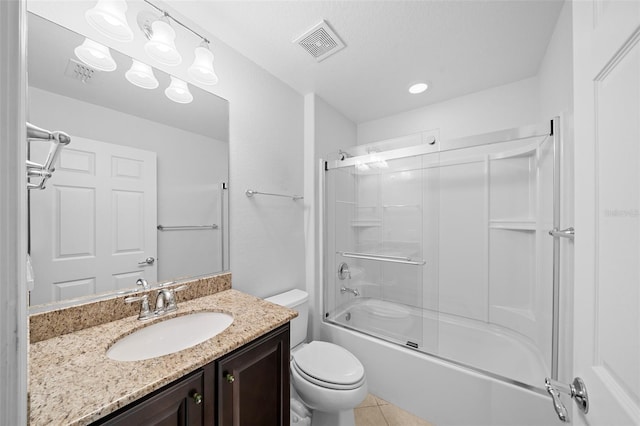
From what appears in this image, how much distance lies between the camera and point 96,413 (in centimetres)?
56

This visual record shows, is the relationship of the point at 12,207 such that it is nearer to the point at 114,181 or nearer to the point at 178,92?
the point at 114,181

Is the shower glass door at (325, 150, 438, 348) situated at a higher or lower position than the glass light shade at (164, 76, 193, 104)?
lower

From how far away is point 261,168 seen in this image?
174cm

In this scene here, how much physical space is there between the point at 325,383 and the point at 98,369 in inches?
40.4

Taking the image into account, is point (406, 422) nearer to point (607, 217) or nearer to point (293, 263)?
point (293, 263)

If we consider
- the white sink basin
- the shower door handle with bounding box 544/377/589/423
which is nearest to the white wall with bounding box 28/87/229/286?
the white sink basin

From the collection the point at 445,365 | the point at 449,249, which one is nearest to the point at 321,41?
the point at 449,249

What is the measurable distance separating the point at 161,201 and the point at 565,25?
2290 millimetres

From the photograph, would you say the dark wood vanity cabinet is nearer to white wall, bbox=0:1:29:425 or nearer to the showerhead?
white wall, bbox=0:1:29:425

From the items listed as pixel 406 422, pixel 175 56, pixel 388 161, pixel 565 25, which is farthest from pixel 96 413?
pixel 565 25

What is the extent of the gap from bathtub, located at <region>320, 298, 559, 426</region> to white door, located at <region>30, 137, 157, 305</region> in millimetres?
1549

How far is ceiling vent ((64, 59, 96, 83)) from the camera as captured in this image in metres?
0.97

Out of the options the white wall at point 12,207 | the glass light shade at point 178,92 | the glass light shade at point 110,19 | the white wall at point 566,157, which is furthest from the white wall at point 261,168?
the white wall at point 566,157

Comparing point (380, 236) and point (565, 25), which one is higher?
point (565, 25)
